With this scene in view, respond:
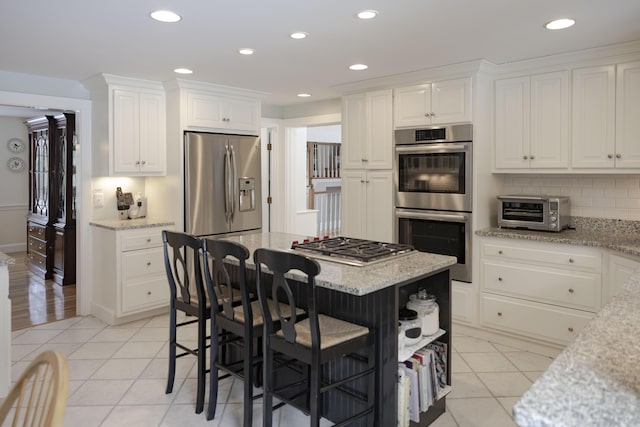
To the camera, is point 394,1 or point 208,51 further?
point 208,51

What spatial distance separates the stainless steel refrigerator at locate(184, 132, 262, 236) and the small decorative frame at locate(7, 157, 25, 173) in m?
5.10

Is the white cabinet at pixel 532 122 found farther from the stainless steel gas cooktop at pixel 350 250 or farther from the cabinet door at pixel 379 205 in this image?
the stainless steel gas cooktop at pixel 350 250

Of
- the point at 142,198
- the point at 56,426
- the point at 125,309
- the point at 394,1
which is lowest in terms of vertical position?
the point at 125,309

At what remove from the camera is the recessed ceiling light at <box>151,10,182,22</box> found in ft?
8.77

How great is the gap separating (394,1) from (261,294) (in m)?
1.68

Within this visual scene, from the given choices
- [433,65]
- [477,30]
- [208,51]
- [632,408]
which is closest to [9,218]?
[208,51]

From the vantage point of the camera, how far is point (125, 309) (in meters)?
4.39

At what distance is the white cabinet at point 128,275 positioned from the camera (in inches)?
171

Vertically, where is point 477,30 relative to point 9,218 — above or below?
above

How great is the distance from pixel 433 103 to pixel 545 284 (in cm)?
174

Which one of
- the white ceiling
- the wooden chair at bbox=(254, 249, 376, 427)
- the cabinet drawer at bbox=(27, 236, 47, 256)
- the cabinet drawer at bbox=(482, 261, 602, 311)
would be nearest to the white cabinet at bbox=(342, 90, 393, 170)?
the white ceiling

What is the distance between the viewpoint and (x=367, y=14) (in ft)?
8.89

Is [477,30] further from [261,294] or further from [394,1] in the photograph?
[261,294]

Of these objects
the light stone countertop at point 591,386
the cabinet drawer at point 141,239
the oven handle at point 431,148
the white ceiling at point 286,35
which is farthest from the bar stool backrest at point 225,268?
the oven handle at point 431,148
